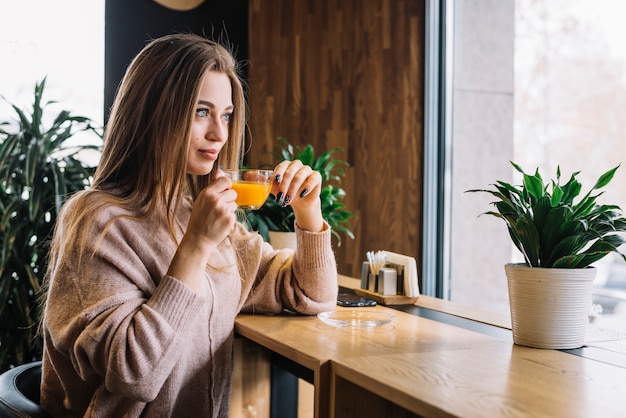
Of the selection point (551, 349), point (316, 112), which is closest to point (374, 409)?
point (551, 349)

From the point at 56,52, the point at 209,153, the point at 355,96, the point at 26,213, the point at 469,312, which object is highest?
the point at 56,52

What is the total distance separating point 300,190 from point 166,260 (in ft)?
1.37

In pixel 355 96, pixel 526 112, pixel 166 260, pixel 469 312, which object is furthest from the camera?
pixel 355 96

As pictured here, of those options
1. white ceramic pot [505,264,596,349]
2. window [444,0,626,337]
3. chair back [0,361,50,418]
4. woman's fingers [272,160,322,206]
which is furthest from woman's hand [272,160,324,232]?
window [444,0,626,337]

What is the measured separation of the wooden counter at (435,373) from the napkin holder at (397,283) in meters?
0.33

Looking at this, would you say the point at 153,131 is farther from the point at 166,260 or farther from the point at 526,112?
the point at 526,112

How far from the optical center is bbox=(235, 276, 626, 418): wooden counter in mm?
1179

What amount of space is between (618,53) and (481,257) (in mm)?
1498

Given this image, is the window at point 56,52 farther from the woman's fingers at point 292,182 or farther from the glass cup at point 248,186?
the glass cup at point 248,186

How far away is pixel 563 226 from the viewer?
159 cm

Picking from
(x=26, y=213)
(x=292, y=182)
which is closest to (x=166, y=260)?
(x=292, y=182)

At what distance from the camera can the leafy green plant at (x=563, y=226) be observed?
1578 mm

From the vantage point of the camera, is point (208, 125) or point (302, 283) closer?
point (208, 125)

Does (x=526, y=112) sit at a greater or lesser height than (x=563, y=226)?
greater
